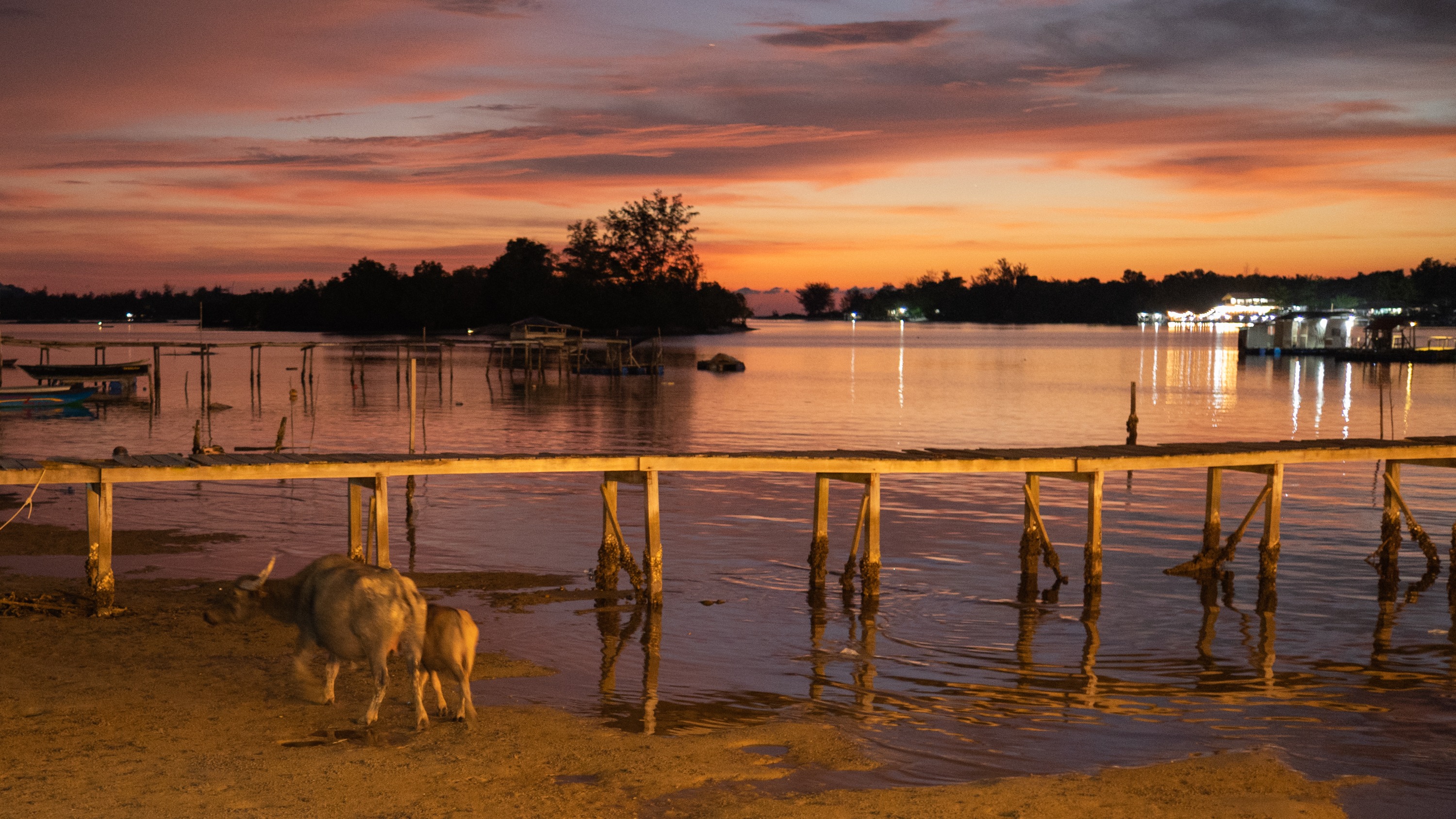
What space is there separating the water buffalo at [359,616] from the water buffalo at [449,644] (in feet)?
0.35

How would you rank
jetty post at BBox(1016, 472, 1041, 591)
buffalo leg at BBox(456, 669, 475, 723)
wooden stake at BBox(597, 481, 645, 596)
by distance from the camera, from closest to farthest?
1. buffalo leg at BBox(456, 669, 475, 723)
2. wooden stake at BBox(597, 481, 645, 596)
3. jetty post at BBox(1016, 472, 1041, 591)

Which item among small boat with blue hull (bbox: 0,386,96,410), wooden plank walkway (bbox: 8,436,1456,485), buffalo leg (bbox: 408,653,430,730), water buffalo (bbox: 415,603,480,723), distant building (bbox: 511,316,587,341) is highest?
distant building (bbox: 511,316,587,341)

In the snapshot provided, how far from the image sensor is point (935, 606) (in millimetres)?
17891

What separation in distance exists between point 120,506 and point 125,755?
749 inches

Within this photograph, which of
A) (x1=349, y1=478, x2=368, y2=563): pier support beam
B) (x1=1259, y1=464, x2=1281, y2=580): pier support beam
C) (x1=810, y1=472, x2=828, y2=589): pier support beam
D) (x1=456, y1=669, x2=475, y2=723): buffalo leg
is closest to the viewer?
(x1=456, y1=669, x2=475, y2=723): buffalo leg

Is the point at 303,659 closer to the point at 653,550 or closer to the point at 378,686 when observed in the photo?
the point at 378,686

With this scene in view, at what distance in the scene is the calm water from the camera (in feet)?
38.3

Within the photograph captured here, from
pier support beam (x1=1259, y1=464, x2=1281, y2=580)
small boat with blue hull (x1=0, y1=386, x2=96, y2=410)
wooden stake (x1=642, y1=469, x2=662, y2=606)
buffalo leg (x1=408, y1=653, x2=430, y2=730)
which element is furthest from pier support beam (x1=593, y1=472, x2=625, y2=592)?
small boat with blue hull (x1=0, y1=386, x2=96, y2=410)

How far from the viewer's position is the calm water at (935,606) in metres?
11.7

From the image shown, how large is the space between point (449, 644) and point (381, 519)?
20.4 ft

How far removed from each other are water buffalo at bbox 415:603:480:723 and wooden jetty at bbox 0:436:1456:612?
5.17 m

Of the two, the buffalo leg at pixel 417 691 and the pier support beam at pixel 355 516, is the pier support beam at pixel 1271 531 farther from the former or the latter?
the buffalo leg at pixel 417 691

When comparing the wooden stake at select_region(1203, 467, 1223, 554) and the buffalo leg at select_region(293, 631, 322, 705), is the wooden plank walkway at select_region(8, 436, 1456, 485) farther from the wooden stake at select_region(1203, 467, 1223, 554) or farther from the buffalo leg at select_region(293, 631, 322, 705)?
the buffalo leg at select_region(293, 631, 322, 705)

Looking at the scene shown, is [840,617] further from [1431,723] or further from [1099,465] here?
[1431,723]
